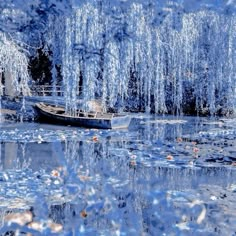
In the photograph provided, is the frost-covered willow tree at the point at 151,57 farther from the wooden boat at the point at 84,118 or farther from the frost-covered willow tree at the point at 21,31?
A: the frost-covered willow tree at the point at 21,31

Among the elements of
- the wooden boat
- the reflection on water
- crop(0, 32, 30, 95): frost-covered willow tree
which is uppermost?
crop(0, 32, 30, 95): frost-covered willow tree

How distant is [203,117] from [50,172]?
735 cm

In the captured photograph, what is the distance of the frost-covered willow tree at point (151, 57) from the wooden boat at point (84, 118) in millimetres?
369

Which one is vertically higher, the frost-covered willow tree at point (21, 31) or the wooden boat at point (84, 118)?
the frost-covered willow tree at point (21, 31)

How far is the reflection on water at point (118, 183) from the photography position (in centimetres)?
334

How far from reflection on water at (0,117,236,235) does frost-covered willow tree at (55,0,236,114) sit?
1.33m

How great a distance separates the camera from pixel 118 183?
458cm

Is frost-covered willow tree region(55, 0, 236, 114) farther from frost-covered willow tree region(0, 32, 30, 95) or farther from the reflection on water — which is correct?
the reflection on water

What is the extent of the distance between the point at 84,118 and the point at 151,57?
5.90ft

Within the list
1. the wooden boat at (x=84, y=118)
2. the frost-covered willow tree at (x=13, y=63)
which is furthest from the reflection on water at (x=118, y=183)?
the frost-covered willow tree at (x=13, y=63)

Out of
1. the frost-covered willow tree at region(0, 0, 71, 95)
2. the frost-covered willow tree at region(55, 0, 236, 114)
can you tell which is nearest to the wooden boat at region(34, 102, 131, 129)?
the frost-covered willow tree at region(55, 0, 236, 114)

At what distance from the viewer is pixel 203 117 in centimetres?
1184

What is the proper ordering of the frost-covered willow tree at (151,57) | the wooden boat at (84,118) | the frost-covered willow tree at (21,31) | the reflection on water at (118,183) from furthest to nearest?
the wooden boat at (84,118) → the frost-covered willow tree at (151,57) → the frost-covered willow tree at (21,31) → the reflection on water at (118,183)

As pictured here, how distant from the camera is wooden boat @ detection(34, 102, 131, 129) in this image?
9.45 meters
